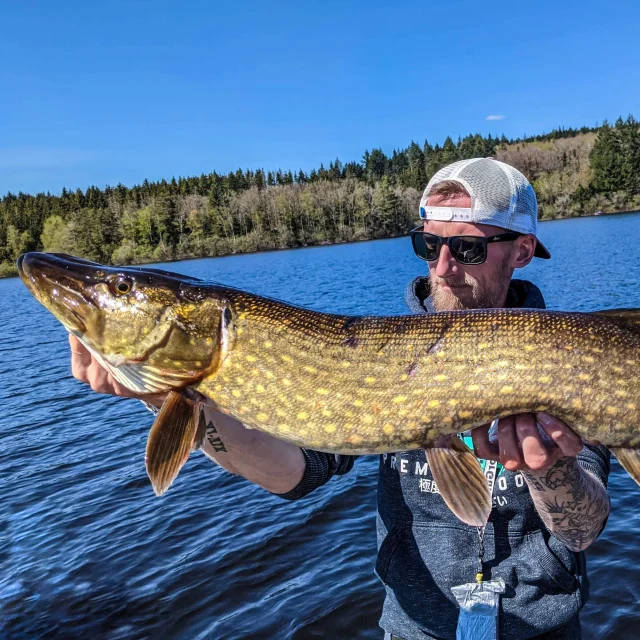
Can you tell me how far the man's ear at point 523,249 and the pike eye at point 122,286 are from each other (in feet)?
6.03

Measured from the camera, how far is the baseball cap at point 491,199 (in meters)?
2.77

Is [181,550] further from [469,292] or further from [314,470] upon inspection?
[469,292]

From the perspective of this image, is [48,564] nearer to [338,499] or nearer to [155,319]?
[338,499]

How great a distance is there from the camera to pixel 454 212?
283cm

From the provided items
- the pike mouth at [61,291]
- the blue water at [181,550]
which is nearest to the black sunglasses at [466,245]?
the pike mouth at [61,291]

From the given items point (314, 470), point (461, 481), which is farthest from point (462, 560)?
point (314, 470)

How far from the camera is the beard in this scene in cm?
278

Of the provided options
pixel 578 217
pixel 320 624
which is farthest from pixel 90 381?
pixel 578 217

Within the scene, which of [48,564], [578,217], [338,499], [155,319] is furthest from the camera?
[578,217]

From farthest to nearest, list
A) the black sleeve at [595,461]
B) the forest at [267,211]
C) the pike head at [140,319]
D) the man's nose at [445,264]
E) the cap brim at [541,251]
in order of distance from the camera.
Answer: the forest at [267,211], the cap brim at [541,251], the man's nose at [445,264], the black sleeve at [595,461], the pike head at [140,319]

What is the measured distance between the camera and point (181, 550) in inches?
224

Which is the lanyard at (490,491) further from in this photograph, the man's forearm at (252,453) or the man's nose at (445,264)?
the man's nose at (445,264)

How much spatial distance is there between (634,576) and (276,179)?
102897mm

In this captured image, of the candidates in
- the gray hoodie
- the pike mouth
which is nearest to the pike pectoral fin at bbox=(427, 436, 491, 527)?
the gray hoodie
